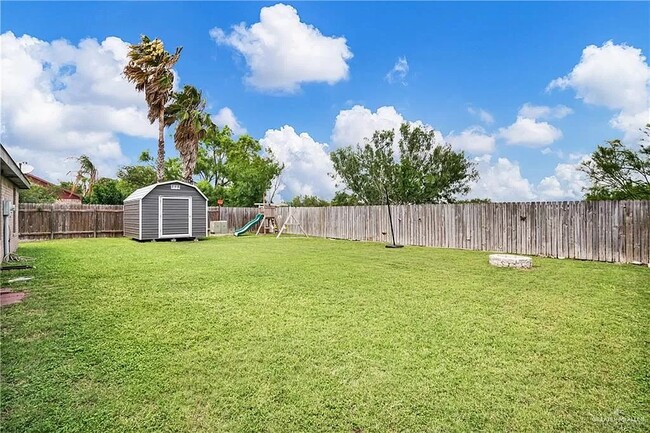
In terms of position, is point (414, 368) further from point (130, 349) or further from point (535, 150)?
point (535, 150)

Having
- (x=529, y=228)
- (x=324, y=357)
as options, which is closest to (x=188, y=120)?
(x=529, y=228)

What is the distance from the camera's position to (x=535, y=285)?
503cm

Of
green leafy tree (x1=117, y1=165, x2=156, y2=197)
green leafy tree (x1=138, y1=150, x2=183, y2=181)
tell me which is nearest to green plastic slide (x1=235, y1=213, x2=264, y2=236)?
green leafy tree (x1=138, y1=150, x2=183, y2=181)

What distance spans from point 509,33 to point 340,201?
14088mm

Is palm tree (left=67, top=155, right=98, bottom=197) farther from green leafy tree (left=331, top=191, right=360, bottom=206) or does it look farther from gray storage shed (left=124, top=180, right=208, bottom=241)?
green leafy tree (left=331, top=191, right=360, bottom=206)

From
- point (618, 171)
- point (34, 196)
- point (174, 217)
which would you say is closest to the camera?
point (618, 171)

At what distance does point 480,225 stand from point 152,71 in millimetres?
15097

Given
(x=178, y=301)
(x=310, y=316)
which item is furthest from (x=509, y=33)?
(x=178, y=301)

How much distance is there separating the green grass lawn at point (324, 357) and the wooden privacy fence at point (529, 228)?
9.12 feet

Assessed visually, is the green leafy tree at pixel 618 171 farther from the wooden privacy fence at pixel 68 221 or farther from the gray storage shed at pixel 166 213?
the wooden privacy fence at pixel 68 221

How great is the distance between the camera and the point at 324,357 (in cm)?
264

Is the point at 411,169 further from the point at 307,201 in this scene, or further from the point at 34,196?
the point at 34,196

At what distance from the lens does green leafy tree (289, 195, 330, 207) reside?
24.7 meters

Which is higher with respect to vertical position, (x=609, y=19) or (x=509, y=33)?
(x=509, y=33)
